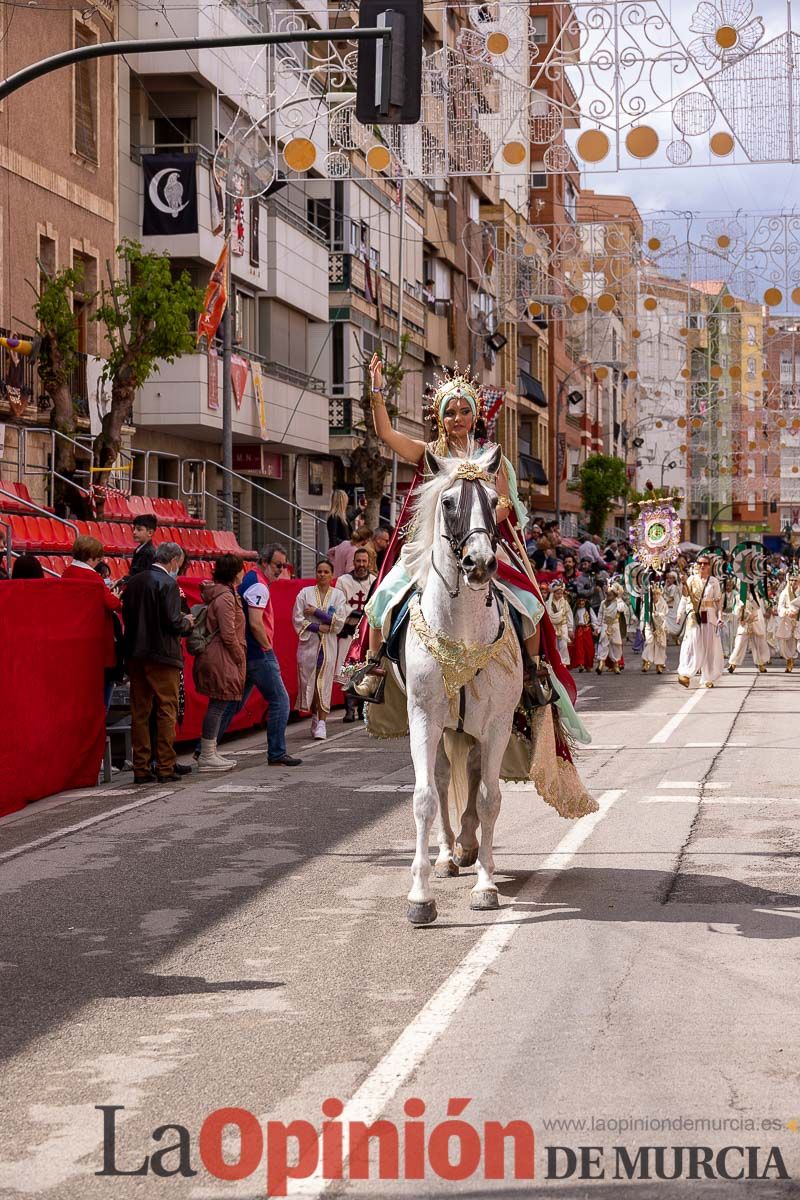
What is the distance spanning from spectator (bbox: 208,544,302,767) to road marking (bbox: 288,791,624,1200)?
6.17 metres

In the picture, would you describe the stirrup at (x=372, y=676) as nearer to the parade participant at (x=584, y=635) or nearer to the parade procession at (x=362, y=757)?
the parade procession at (x=362, y=757)

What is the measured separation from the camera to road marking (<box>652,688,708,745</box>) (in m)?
17.3

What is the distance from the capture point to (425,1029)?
19.9 feet

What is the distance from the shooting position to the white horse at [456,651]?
7645mm

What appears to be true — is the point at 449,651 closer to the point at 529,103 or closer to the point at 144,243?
the point at 529,103

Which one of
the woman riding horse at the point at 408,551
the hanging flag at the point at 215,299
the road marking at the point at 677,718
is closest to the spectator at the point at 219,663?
the road marking at the point at 677,718

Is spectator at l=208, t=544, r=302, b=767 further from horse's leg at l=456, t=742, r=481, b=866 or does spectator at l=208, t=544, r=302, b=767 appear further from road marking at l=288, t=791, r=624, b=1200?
road marking at l=288, t=791, r=624, b=1200

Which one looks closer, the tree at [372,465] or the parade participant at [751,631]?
the parade participant at [751,631]

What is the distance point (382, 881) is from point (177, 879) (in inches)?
46.4

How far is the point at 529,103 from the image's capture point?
22.7 meters

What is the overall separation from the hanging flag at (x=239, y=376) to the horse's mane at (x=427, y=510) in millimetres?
27179

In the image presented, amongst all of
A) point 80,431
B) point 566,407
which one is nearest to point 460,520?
point 80,431

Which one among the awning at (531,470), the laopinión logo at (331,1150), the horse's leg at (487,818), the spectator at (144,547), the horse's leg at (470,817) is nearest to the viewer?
the laopinión logo at (331,1150)

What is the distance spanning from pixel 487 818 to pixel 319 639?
966cm
